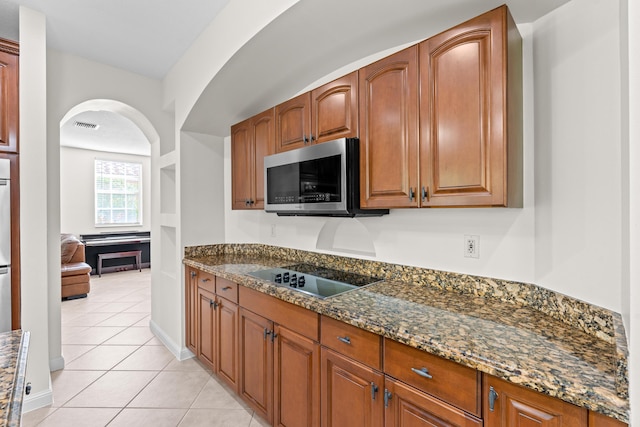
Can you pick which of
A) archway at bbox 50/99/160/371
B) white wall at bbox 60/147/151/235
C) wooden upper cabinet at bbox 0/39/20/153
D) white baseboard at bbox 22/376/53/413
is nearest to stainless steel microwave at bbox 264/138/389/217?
wooden upper cabinet at bbox 0/39/20/153

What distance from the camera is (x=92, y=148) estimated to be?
21.7 feet

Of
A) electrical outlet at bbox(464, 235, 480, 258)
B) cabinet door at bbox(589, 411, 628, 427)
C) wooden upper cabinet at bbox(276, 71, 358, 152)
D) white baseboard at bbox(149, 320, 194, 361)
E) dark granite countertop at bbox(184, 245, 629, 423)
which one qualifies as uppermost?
wooden upper cabinet at bbox(276, 71, 358, 152)

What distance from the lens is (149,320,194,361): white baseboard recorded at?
2.81 meters

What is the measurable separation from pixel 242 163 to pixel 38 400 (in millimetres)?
2209

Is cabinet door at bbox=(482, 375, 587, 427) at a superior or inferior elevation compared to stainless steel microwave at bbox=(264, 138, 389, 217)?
inferior

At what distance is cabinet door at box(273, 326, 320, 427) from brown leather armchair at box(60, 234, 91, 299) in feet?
14.1

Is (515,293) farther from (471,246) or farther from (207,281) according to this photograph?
(207,281)

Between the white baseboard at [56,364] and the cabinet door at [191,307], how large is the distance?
101 centimetres

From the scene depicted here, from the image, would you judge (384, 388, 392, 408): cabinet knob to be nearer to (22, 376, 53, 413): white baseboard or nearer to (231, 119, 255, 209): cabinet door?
(231, 119, 255, 209): cabinet door

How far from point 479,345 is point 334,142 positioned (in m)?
1.24

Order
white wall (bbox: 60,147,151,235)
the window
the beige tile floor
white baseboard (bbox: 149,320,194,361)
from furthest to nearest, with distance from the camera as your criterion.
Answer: the window < white wall (bbox: 60,147,151,235) < white baseboard (bbox: 149,320,194,361) < the beige tile floor

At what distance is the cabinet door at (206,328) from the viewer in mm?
2422

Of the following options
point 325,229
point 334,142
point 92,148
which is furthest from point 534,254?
point 92,148

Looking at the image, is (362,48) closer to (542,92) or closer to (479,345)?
(542,92)
